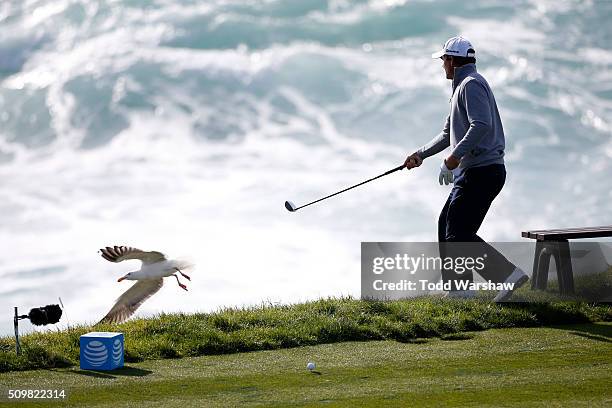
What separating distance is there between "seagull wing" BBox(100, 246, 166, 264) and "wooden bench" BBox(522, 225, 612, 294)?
3814 mm

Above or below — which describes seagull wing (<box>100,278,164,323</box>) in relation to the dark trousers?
below

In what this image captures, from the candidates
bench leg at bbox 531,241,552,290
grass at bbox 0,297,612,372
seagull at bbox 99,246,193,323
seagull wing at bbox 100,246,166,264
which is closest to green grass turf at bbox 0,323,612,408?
grass at bbox 0,297,612,372

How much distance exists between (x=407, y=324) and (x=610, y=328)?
1.81 m

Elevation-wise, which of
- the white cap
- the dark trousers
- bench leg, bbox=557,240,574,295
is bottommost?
bench leg, bbox=557,240,574,295

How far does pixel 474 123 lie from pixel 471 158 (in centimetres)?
36

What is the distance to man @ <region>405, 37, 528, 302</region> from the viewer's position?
959 cm

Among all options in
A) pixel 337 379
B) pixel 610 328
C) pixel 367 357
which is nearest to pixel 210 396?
pixel 337 379

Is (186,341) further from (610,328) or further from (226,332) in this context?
(610,328)

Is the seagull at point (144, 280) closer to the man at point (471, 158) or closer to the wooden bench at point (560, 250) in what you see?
the man at point (471, 158)

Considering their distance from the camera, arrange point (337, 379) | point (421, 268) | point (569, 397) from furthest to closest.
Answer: point (421, 268)
point (337, 379)
point (569, 397)

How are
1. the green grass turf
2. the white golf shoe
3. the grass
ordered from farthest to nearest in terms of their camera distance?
the white golf shoe, the grass, the green grass turf

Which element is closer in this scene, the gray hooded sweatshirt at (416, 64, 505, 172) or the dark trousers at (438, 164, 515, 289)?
the gray hooded sweatshirt at (416, 64, 505, 172)

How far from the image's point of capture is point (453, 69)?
9898 millimetres

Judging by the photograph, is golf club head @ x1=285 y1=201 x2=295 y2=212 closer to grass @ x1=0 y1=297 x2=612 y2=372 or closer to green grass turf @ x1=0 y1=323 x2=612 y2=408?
grass @ x1=0 y1=297 x2=612 y2=372
